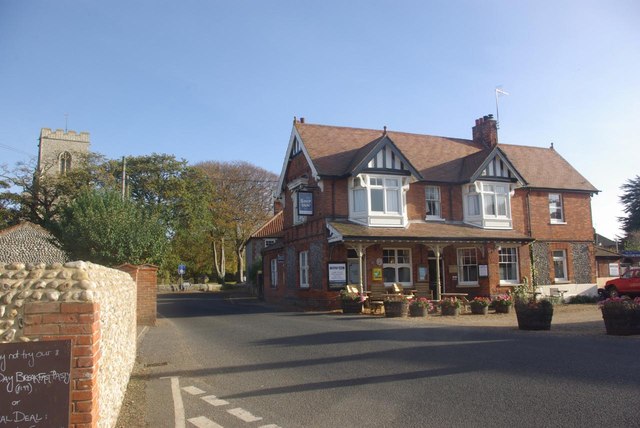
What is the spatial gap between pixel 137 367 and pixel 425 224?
17.7 meters

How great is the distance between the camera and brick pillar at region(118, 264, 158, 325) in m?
18.1

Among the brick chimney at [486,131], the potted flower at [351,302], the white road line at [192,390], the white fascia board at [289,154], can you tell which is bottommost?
the white road line at [192,390]

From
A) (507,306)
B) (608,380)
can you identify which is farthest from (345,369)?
(507,306)

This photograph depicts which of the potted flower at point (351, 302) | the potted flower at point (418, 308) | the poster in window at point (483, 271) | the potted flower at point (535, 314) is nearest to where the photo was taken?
the potted flower at point (535, 314)

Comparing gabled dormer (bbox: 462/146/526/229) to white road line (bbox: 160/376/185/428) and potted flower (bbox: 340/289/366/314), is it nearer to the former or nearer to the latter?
potted flower (bbox: 340/289/366/314)

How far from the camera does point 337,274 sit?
23234 mm

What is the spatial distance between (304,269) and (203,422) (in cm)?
2029

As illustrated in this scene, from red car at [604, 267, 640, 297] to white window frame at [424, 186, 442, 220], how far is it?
963 centimetres

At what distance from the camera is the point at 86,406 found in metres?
4.57

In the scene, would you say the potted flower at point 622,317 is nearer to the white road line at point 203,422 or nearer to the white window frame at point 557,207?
the white road line at point 203,422

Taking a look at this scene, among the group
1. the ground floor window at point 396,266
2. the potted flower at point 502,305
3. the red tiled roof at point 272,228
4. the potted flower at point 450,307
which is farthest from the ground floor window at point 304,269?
the red tiled roof at point 272,228

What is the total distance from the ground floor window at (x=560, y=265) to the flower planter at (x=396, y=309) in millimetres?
12956

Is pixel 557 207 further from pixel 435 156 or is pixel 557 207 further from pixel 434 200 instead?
pixel 434 200

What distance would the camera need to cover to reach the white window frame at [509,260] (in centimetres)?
2657
